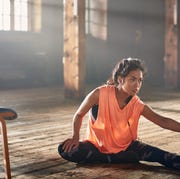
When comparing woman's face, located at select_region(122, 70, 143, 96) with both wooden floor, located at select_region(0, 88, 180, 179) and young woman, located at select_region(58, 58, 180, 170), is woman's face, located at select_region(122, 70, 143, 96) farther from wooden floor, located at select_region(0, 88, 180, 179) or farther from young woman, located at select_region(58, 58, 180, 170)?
wooden floor, located at select_region(0, 88, 180, 179)

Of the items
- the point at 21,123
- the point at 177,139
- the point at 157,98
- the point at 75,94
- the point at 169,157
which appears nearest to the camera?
the point at 169,157

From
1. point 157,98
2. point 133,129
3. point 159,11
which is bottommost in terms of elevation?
point 157,98

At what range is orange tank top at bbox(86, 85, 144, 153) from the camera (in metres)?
2.89

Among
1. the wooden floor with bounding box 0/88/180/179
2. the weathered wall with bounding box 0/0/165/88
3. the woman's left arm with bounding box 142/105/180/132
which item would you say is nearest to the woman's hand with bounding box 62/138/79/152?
the wooden floor with bounding box 0/88/180/179

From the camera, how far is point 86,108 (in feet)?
9.49

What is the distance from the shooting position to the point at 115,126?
9.61ft

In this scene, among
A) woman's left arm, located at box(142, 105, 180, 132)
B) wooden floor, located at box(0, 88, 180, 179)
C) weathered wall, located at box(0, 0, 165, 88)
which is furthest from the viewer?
weathered wall, located at box(0, 0, 165, 88)

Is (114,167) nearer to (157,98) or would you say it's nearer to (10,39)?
(157,98)

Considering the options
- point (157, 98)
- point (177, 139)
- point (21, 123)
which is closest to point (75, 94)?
point (157, 98)

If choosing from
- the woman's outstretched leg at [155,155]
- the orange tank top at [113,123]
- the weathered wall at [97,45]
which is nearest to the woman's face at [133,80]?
the orange tank top at [113,123]

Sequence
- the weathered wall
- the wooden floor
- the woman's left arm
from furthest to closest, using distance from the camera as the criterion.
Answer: the weathered wall
the woman's left arm
the wooden floor

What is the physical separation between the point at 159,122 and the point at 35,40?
7.27 metres

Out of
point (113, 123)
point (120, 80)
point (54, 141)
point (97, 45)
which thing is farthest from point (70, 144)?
point (97, 45)

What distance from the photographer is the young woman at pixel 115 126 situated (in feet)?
9.37
